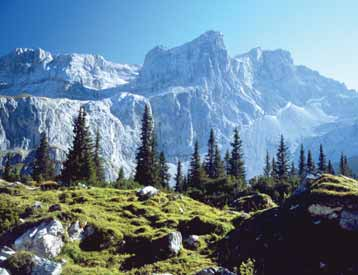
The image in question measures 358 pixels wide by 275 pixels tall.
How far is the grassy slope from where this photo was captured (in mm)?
21172

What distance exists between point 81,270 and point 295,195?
12.7 metres

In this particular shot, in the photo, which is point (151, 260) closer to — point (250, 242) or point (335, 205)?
point (250, 242)

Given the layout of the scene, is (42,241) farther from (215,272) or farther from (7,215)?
(215,272)

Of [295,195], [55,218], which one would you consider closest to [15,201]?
[55,218]

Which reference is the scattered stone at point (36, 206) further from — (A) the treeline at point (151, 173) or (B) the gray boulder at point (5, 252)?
(A) the treeline at point (151, 173)

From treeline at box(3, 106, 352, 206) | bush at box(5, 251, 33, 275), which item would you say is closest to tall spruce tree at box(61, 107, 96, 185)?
treeline at box(3, 106, 352, 206)

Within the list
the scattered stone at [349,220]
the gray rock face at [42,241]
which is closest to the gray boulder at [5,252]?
the gray rock face at [42,241]

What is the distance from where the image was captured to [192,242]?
2409 centimetres

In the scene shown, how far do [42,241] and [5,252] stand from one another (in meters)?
2.06

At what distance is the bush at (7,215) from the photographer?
2729 cm

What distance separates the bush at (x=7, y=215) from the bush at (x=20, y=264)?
900 centimetres

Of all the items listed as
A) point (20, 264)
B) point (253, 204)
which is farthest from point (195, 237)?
point (253, 204)

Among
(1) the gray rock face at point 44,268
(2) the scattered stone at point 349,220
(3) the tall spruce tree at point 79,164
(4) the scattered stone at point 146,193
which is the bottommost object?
(1) the gray rock face at point 44,268

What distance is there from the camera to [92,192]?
127 ft
